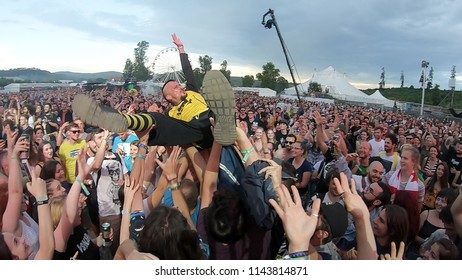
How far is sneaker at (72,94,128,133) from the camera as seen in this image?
2377mm

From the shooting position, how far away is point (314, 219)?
1.60m

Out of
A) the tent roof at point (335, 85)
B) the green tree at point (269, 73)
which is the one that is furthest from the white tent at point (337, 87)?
the green tree at point (269, 73)

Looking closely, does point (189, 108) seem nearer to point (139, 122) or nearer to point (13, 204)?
point (139, 122)

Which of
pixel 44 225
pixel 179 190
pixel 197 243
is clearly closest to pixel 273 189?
pixel 197 243

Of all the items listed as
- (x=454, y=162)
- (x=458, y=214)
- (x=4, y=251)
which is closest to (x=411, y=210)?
(x=458, y=214)

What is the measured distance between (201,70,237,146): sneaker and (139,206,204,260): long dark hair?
58cm

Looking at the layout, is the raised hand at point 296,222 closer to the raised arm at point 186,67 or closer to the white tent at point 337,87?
the raised arm at point 186,67

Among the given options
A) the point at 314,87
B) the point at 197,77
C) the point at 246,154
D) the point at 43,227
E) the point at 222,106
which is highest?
the point at 314,87

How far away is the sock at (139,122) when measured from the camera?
245cm

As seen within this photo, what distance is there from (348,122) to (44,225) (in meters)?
9.56

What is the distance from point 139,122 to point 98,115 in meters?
0.26

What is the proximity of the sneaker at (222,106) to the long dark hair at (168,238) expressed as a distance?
58cm

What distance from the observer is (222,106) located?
2.27 metres
